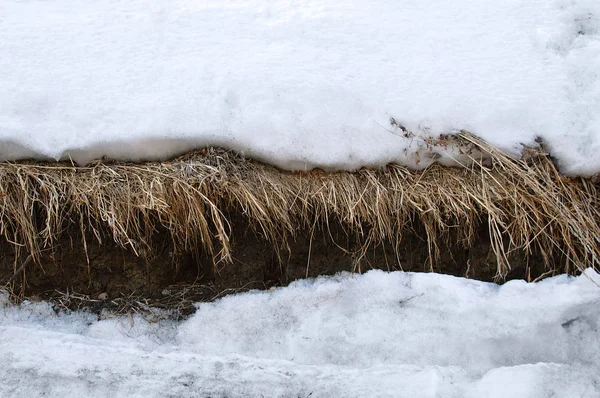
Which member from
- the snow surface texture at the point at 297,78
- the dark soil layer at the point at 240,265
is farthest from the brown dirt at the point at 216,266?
the snow surface texture at the point at 297,78

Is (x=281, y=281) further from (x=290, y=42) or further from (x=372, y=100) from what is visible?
(x=290, y=42)

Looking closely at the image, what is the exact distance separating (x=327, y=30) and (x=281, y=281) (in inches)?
44.2

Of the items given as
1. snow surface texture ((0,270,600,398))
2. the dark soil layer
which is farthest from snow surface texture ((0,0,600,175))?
snow surface texture ((0,270,600,398))

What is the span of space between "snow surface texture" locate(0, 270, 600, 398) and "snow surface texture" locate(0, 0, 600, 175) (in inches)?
21.5

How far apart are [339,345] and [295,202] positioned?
1.96 feet

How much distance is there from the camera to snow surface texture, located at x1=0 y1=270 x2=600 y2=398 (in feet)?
6.92

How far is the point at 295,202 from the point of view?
2.27m

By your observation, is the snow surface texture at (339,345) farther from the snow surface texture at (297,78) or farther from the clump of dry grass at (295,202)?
the snow surface texture at (297,78)

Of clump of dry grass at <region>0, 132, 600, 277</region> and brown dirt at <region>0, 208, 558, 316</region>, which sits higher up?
clump of dry grass at <region>0, 132, 600, 277</region>

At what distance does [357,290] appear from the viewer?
2322 millimetres

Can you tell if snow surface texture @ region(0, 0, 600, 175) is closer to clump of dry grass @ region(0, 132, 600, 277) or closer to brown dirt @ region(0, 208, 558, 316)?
clump of dry grass @ region(0, 132, 600, 277)

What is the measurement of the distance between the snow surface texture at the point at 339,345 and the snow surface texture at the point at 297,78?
0.55 meters

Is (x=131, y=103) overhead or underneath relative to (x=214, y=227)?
overhead

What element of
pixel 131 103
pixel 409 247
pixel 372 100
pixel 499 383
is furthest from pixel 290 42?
pixel 499 383
